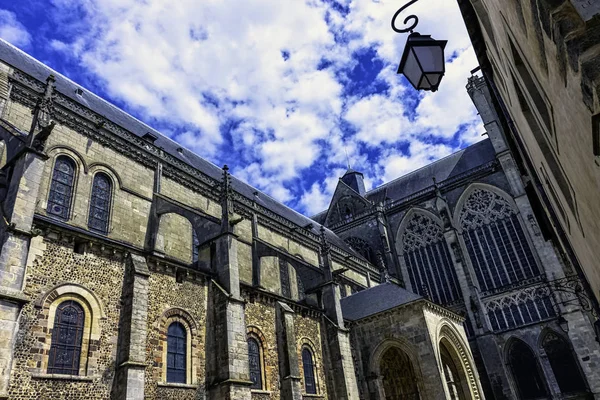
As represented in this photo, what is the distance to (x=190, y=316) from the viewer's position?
35.7 ft

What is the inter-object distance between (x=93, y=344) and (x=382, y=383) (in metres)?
11.8

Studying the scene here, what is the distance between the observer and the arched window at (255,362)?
11992 millimetres

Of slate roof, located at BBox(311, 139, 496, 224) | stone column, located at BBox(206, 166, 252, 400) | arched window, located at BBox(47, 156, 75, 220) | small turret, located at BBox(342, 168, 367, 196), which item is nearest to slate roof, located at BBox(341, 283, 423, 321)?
stone column, located at BBox(206, 166, 252, 400)

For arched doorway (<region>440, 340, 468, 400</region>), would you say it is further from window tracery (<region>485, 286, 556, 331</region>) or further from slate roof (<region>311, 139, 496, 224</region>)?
slate roof (<region>311, 139, 496, 224</region>)

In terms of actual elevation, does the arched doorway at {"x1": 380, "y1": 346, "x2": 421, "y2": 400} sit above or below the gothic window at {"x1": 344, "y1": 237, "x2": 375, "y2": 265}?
below

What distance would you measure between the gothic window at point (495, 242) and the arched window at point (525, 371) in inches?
143

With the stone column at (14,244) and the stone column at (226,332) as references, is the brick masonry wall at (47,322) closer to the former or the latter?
the stone column at (14,244)

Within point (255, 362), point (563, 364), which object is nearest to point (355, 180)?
point (563, 364)

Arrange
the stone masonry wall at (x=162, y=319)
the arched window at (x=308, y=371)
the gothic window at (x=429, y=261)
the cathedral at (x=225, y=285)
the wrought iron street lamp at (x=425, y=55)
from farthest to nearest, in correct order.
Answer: the gothic window at (x=429, y=261) < the arched window at (x=308, y=371) < the stone masonry wall at (x=162, y=319) < the cathedral at (x=225, y=285) < the wrought iron street lamp at (x=425, y=55)

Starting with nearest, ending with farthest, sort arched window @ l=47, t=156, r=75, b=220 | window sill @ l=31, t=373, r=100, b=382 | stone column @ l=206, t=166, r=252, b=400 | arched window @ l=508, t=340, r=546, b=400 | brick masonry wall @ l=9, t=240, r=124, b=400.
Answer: brick masonry wall @ l=9, t=240, r=124, b=400 < window sill @ l=31, t=373, r=100, b=382 < stone column @ l=206, t=166, r=252, b=400 < arched window @ l=47, t=156, r=75, b=220 < arched window @ l=508, t=340, r=546, b=400

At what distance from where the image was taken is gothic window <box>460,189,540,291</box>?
2380cm

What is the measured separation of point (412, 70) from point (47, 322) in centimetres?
812

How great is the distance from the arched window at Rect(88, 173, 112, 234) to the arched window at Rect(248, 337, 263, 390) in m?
5.60

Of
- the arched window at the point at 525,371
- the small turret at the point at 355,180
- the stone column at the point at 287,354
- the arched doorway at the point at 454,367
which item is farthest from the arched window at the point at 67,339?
the small turret at the point at 355,180
